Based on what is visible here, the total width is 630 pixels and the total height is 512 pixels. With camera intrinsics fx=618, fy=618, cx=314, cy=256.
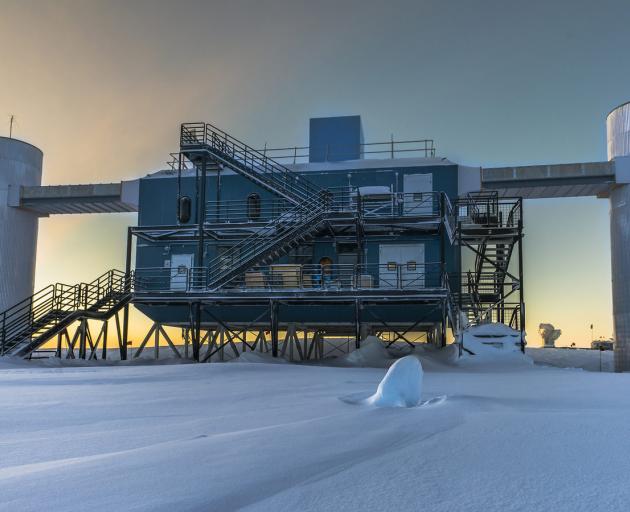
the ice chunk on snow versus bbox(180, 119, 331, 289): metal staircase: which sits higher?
bbox(180, 119, 331, 289): metal staircase

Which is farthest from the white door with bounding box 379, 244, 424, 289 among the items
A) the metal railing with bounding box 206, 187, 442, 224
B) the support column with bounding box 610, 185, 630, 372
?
the support column with bounding box 610, 185, 630, 372

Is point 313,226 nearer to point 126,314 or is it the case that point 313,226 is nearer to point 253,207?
point 253,207

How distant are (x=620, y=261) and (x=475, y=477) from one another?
2595 centimetres

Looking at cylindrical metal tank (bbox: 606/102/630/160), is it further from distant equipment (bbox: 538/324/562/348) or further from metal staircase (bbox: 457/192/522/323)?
distant equipment (bbox: 538/324/562/348)

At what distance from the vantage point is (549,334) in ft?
210

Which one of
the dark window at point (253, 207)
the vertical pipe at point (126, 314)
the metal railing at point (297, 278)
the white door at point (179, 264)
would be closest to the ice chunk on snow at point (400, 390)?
the metal railing at point (297, 278)

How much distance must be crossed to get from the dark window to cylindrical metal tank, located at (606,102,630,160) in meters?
16.1

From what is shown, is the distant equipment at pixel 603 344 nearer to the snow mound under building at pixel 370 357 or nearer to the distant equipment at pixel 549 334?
the distant equipment at pixel 549 334

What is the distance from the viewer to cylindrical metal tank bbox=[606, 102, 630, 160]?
27.2m

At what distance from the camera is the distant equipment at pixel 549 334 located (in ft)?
208

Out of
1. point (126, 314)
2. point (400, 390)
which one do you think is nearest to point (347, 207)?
point (126, 314)

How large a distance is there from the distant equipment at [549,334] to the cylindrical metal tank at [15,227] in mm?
49584

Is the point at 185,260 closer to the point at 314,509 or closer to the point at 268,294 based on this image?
the point at 268,294

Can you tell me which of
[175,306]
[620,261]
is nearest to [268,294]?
[175,306]
